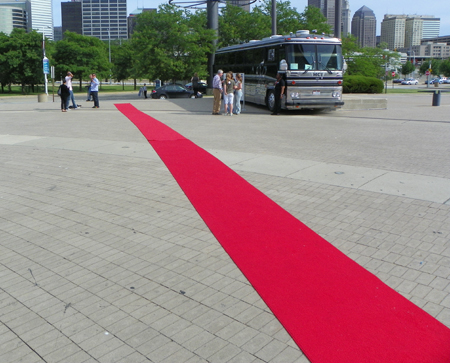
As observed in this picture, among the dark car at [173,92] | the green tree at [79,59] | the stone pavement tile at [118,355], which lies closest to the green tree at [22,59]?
the green tree at [79,59]

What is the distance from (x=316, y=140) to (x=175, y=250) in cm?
840

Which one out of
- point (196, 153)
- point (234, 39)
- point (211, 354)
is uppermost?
point (234, 39)

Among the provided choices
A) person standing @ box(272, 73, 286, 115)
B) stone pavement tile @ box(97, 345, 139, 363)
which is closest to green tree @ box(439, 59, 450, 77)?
person standing @ box(272, 73, 286, 115)

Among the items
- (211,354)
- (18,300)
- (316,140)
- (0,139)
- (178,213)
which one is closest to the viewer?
(211,354)

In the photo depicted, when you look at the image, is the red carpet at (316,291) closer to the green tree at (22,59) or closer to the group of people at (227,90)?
the group of people at (227,90)

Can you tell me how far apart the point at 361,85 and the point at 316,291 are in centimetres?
3461

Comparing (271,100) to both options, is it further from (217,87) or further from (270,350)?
(270,350)

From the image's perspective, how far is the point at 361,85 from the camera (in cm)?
3700

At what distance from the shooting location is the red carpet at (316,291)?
3711 mm

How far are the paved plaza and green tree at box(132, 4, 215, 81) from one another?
93.7 feet

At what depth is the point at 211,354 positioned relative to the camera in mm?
3664

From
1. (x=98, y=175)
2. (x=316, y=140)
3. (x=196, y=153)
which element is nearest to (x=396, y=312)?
(x=98, y=175)

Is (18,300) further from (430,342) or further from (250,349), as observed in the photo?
(430,342)

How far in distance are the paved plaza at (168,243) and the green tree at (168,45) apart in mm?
28573
